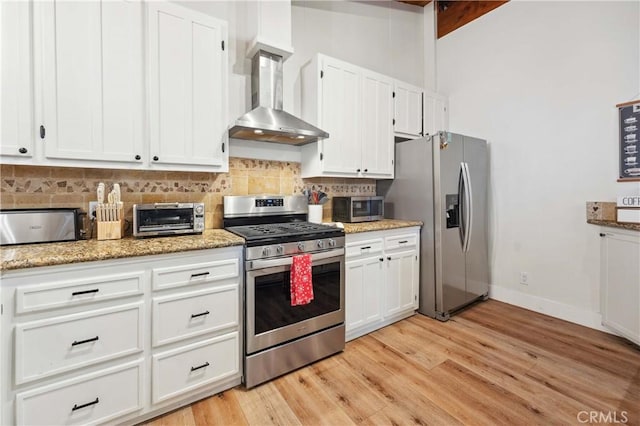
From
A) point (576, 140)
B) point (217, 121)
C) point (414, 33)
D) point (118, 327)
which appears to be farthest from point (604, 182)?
point (118, 327)

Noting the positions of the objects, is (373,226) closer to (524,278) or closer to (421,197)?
(421,197)

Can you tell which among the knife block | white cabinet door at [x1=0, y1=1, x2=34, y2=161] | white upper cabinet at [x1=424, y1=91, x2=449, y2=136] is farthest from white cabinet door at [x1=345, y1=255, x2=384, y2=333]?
white cabinet door at [x1=0, y1=1, x2=34, y2=161]

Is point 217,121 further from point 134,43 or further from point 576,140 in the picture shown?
point 576,140

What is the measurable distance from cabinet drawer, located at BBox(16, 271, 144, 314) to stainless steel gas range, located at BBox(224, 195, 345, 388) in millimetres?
628

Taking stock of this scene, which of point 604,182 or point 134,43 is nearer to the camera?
point 134,43

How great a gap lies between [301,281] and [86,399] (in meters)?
1.25

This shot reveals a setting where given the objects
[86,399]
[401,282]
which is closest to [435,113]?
[401,282]

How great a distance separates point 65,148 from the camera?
1.66m

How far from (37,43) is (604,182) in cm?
428

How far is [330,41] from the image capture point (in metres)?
3.18

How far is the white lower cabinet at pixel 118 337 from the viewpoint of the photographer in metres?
1.30

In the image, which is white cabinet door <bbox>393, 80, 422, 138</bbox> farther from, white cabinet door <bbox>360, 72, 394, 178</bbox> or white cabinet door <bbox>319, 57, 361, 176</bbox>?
white cabinet door <bbox>319, 57, 361, 176</bbox>

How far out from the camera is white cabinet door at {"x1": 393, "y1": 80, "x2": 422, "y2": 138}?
3.25 metres

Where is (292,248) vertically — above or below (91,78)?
below
